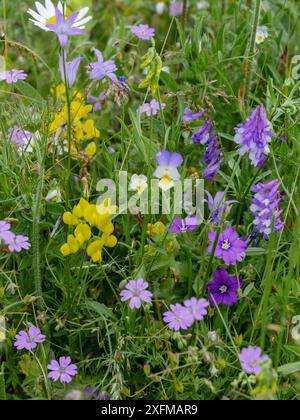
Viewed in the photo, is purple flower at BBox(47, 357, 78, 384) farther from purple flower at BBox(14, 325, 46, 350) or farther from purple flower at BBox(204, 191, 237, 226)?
purple flower at BBox(204, 191, 237, 226)

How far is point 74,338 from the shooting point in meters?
1.90

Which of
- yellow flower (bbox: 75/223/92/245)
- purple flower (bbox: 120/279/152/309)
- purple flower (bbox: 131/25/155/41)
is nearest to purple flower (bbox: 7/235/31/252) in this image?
yellow flower (bbox: 75/223/92/245)

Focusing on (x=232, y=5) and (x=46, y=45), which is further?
(x=46, y=45)

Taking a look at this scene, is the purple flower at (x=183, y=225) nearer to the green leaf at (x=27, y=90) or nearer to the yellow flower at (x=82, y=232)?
the yellow flower at (x=82, y=232)

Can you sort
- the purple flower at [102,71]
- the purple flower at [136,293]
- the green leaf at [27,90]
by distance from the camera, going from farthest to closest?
the green leaf at [27,90], the purple flower at [102,71], the purple flower at [136,293]

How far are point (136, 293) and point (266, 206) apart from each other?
0.40 meters

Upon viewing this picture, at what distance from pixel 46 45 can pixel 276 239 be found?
1.68 meters

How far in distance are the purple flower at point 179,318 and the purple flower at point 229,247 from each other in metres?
0.21

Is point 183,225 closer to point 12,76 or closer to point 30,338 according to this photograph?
point 30,338

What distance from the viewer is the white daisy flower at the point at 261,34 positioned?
96.7 inches

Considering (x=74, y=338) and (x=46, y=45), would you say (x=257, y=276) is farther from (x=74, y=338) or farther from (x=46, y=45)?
(x=46, y=45)

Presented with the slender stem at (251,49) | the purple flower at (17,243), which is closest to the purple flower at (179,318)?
the purple flower at (17,243)

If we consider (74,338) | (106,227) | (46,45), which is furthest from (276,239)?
(46,45)

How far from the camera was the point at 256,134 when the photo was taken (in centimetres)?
186
